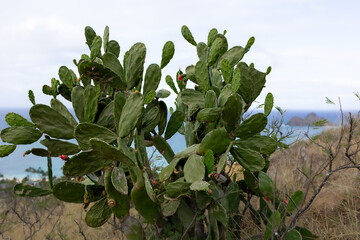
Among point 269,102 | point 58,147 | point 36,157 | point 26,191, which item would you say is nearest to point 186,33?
point 269,102

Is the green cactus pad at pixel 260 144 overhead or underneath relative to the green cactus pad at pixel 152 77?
underneath

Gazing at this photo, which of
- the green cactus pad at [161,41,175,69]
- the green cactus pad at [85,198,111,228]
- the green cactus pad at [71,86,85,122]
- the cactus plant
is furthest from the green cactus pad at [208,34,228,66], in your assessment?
the green cactus pad at [85,198,111,228]

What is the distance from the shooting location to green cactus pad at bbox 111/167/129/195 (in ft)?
4.13

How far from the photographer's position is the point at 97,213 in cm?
152

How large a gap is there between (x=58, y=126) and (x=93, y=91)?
23 cm

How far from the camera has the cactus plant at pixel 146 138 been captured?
51.9 inches

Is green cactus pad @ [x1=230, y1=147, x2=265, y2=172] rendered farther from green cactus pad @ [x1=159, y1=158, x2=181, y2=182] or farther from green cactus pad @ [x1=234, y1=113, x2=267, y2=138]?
green cactus pad @ [x1=159, y1=158, x2=181, y2=182]

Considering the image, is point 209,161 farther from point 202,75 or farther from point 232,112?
point 202,75

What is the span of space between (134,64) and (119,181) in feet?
1.74

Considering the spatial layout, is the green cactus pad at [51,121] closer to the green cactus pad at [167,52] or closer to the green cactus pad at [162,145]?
the green cactus pad at [162,145]

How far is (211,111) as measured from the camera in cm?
140

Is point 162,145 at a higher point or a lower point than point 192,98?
lower

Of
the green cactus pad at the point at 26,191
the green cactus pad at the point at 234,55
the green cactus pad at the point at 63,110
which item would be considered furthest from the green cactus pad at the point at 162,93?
the green cactus pad at the point at 26,191

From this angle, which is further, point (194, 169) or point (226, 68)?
point (226, 68)
